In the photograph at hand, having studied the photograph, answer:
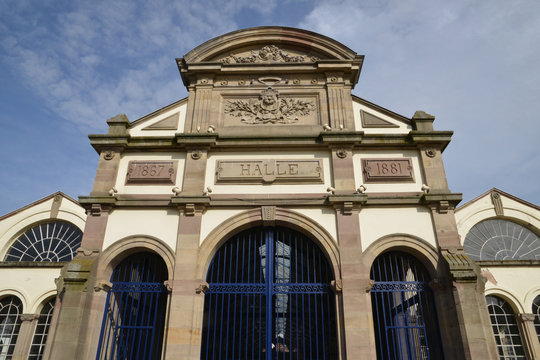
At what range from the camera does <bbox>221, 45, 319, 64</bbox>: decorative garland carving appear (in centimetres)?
1279

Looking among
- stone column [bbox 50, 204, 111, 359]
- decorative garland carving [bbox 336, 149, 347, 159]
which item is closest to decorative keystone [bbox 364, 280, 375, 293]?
decorative garland carving [bbox 336, 149, 347, 159]

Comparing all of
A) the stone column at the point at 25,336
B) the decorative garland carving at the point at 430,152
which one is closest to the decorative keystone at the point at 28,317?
the stone column at the point at 25,336

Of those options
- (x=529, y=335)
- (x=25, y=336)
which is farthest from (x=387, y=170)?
(x=25, y=336)

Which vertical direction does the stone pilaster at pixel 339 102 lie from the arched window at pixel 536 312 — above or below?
above

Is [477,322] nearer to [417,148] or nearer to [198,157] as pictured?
[417,148]

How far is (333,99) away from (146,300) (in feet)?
26.4

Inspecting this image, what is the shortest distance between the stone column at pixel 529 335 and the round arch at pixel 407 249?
29.6 ft

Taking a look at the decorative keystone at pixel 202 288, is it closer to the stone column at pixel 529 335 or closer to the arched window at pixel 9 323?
the arched window at pixel 9 323

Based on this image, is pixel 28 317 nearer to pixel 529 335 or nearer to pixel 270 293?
pixel 270 293

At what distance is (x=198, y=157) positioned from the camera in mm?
11250

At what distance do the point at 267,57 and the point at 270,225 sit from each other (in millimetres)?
5887

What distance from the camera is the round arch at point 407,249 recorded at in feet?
32.2

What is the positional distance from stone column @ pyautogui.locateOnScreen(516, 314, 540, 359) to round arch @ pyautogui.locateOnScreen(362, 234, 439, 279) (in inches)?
355

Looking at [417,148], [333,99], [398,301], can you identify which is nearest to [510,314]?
[398,301]
